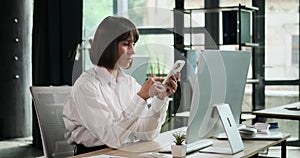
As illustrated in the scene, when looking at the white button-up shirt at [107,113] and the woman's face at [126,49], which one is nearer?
the white button-up shirt at [107,113]

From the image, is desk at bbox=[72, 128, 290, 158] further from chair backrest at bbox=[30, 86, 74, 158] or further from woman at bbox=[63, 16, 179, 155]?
chair backrest at bbox=[30, 86, 74, 158]

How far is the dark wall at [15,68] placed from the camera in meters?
5.34

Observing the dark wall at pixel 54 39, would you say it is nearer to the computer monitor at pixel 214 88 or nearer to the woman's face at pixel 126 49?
the woman's face at pixel 126 49

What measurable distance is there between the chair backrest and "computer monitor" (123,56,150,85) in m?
0.37

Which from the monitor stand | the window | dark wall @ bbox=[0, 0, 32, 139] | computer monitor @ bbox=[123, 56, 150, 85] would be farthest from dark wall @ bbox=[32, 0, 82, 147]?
the monitor stand

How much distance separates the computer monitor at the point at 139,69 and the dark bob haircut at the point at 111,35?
0.18 meters

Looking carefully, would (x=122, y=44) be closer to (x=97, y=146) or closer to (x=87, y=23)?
(x=97, y=146)

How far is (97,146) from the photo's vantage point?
225cm

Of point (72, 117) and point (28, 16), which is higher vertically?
point (28, 16)

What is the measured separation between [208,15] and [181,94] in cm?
297

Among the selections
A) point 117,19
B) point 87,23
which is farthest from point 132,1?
point 117,19

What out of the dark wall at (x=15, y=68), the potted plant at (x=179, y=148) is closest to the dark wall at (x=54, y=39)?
the dark wall at (x=15, y=68)

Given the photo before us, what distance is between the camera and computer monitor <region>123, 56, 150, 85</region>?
8.36 feet

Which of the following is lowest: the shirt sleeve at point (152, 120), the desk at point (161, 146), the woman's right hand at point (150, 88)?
the desk at point (161, 146)
